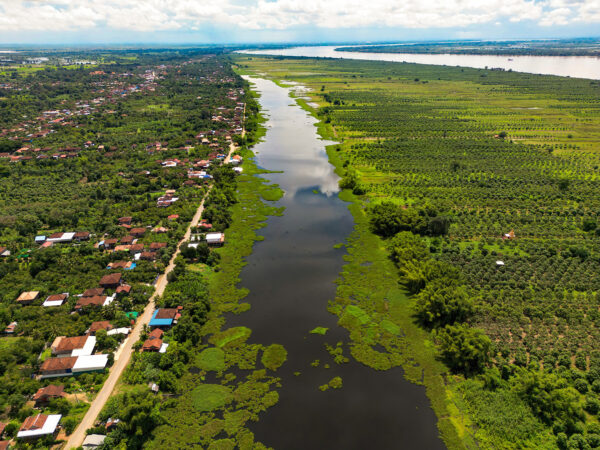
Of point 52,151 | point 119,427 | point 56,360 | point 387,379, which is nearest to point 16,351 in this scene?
point 56,360

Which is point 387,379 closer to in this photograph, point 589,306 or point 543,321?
point 543,321


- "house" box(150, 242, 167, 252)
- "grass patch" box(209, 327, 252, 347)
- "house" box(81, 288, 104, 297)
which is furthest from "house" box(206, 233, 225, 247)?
"grass patch" box(209, 327, 252, 347)

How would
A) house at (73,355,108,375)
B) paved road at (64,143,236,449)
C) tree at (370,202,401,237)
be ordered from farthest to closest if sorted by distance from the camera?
tree at (370,202,401,237), house at (73,355,108,375), paved road at (64,143,236,449)

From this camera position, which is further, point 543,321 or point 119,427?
point 543,321

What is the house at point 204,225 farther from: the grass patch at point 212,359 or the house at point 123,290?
the grass patch at point 212,359

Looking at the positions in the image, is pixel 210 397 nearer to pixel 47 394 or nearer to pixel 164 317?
pixel 164 317

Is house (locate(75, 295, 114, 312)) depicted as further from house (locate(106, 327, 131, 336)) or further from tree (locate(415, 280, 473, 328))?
tree (locate(415, 280, 473, 328))

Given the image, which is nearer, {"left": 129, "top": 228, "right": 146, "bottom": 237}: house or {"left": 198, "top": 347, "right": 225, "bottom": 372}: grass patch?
{"left": 198, "top": 347, "right": 225, "bottom": 372}: grass patch
